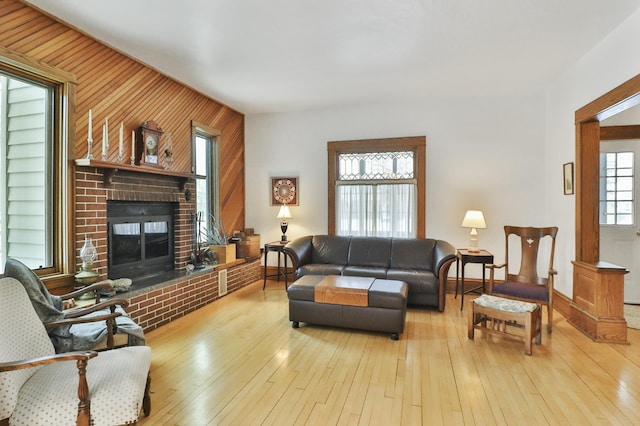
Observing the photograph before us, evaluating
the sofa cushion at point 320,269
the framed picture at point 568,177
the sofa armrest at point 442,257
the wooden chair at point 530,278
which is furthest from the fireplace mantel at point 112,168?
the framed picture at point 568,177

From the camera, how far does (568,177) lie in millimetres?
3869

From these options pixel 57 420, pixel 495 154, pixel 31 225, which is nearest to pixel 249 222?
pixel 31 225

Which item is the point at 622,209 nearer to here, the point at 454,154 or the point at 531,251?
the point at 531,251

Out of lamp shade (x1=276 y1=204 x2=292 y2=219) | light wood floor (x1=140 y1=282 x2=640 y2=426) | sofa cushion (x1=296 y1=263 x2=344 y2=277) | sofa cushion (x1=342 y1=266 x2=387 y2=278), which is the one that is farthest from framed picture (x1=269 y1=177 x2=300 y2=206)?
light wood floor (x1=140 y1=282 x2=640 y2=426)

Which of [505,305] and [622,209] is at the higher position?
[622,209]

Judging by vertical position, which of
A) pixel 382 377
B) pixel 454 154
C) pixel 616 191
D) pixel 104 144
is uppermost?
pixel 454 154

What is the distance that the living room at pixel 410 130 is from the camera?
121 inches

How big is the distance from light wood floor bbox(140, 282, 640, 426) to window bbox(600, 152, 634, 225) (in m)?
1.71

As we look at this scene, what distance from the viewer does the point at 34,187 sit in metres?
2.88

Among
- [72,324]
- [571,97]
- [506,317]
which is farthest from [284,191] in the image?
[571,97]

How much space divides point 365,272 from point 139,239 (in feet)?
9.19

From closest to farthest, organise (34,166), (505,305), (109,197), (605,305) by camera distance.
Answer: (34,166)
(505,305)
(605,305)
(109,197)

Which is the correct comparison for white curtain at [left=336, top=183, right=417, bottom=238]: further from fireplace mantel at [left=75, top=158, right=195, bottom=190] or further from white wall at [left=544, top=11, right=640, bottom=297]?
fireplace mantel at [left=75, top=158, right=195, bottom=190]

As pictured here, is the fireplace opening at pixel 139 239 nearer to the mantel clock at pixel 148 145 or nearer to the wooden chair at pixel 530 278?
the mantel clock at pixel 148 145
